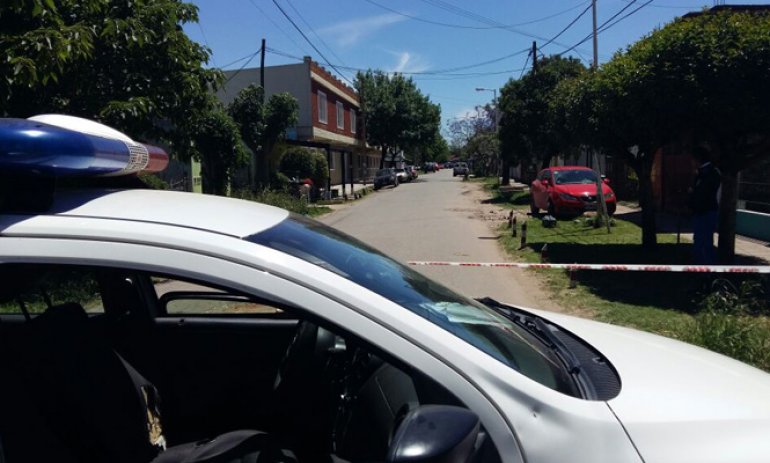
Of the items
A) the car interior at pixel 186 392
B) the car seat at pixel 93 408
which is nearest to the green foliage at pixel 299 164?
the car interior at pixel 186 392

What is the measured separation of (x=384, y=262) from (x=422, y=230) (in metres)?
14.2

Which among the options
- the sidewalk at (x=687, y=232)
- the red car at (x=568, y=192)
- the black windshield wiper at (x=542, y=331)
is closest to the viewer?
the black windshield wiper at (x=542, y=331)

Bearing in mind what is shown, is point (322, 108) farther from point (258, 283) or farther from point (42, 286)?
point (258, 283)

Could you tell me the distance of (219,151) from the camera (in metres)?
18.6

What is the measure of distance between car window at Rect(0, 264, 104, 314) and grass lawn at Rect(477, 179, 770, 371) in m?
4.26

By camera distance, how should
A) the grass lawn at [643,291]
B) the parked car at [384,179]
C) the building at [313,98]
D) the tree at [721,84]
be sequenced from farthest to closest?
the parked car at [384,179] → the building at [313,98] → the tree at [721,84] → the grass lawn at [643,291]

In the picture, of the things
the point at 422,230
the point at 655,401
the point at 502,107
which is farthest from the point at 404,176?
the point at 655,401

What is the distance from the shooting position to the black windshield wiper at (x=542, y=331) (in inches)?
81.1

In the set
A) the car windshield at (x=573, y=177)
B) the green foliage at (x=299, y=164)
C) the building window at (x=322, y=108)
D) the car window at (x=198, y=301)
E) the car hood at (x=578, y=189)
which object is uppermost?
the building window at (x=322, y=108)

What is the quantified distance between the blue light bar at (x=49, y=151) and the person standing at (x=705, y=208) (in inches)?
337

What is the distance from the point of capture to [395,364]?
5.26 feet

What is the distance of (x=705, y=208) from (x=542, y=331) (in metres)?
7.38

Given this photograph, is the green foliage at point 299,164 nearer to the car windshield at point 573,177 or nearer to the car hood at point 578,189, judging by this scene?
the car windshield at point 573,177

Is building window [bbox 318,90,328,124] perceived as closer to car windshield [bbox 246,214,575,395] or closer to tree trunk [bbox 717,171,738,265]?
tree trunk [bbox 717,171,738,265]
